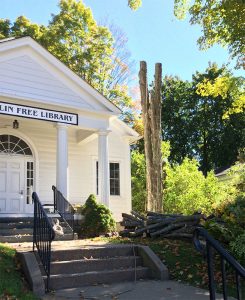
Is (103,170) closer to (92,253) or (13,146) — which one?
(13,146)

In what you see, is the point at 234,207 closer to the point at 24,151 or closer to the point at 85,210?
the point at 85,210

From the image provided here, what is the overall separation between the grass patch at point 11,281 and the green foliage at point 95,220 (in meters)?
5.82

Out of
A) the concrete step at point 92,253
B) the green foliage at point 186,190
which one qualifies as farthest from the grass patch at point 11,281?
the green foliage at point 186,190

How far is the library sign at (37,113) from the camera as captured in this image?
530 inches

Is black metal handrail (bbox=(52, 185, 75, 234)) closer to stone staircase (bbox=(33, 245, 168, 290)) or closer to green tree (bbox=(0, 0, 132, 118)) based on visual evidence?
stone staircase (bbox=(33, 245, 168, 290))

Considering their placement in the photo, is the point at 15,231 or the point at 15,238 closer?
the point at 15,238

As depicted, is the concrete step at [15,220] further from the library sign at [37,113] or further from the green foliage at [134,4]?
the green foliage at [134,4]

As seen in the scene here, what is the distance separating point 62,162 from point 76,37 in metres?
18.1

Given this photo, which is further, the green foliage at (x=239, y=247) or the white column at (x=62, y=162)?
the white column at (x=62, y=162)

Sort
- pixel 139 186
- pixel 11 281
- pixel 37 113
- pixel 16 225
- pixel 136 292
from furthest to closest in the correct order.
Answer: pixel 139 186, pixel 37 113, pixel 16 225, pixel 136 292, pixel 11 281

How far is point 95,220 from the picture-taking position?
1342 cm

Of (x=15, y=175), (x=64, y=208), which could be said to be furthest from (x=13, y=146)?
(x=64, y=208)

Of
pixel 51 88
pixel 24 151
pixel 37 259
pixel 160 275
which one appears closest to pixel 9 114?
pixel 51 88

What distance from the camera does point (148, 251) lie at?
8.23m
